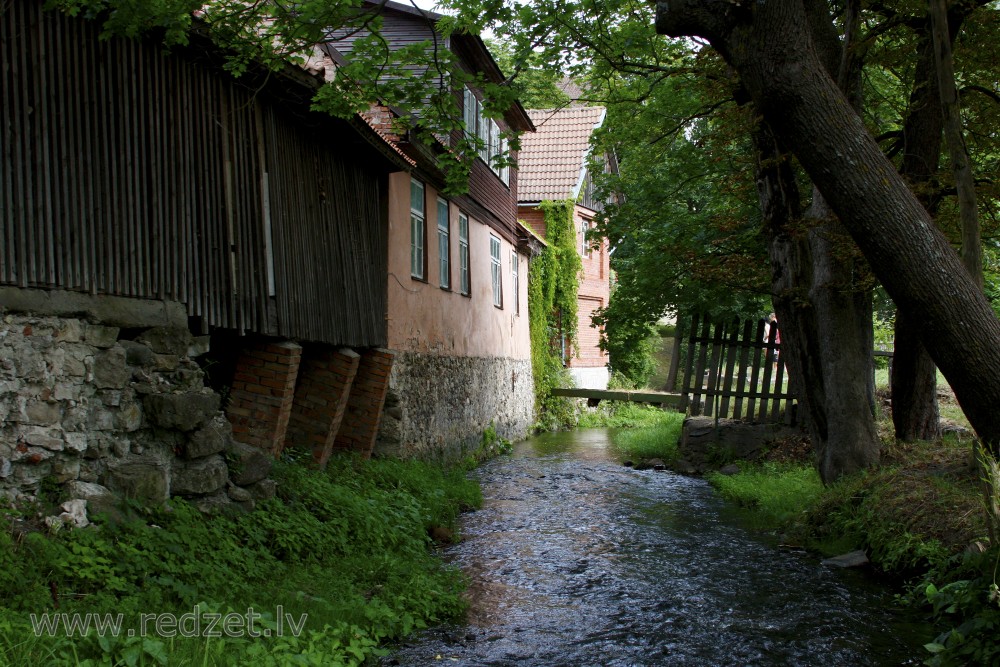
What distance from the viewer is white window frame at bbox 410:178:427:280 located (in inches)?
514

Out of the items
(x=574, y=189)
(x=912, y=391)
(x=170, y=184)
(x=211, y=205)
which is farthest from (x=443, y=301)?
(x=574, y=189)

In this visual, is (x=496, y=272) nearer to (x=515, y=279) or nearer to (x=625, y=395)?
(x=515, y=279)

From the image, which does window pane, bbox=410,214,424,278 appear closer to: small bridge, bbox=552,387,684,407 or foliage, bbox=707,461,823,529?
foliage, bbox=707,461,823,529

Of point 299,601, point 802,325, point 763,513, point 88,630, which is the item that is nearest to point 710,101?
point 802,325

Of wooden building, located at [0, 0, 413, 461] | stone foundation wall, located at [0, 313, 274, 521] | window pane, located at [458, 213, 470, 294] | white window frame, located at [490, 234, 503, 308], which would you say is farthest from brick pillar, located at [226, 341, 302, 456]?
white window frame, located at [490, 234, 503, 308]

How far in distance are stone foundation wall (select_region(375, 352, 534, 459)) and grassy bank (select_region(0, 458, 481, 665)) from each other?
3.50 m

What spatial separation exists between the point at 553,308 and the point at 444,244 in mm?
11388

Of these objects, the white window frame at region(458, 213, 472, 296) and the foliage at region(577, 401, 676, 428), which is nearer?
the white window frame at region(458, 213, 472, 296)

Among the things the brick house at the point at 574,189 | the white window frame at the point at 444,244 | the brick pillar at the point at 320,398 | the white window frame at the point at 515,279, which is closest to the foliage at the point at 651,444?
the white window frame at the point at 515,279

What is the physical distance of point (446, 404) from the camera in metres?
14.5

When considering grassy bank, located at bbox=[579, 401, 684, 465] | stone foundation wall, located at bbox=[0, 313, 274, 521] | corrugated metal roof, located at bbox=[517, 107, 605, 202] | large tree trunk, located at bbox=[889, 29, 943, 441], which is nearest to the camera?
stone foundation wall, located at bbox=[0, 313, 274, 521]

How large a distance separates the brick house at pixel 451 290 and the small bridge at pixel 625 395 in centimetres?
195

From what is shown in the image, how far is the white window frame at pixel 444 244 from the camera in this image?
14438 millimetres

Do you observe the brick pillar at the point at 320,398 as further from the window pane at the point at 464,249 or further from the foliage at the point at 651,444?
the foliage at the point at 651,444
